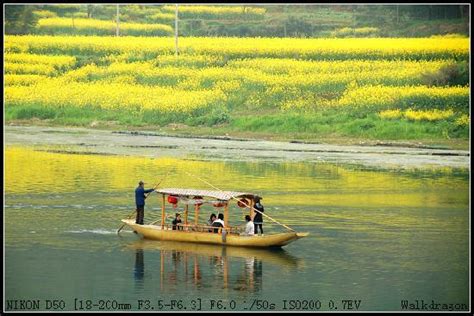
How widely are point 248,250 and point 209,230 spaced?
1.08m

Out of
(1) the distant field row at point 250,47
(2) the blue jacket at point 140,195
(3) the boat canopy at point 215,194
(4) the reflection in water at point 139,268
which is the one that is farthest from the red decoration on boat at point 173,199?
(1) the distant field row at point 250,47

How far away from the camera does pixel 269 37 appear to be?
65.1 metres

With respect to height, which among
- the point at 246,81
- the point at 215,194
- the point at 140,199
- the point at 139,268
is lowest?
the point at 139,268

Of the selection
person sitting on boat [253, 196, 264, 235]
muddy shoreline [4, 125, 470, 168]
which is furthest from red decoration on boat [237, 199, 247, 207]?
muddy shoreline [4, 125, 470, 168]

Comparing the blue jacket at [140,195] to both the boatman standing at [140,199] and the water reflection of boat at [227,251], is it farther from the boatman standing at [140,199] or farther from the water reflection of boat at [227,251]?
the water reflection of boat at [227,251]

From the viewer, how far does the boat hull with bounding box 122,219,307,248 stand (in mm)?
27625

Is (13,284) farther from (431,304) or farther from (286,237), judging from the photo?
(431,304)

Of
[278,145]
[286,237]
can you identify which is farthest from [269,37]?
[286,237]

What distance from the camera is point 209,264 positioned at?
26578 mm

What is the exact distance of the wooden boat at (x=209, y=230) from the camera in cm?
2773

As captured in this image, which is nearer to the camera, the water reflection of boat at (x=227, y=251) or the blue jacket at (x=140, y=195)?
the water reflection of boat at (x=227, y=251)

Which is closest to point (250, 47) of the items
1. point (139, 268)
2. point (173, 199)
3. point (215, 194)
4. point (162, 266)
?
point (173, 199)

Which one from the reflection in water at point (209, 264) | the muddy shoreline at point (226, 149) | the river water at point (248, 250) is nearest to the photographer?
the river water at point (248, 250)

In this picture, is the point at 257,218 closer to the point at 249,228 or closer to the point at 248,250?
the point at 249,228
